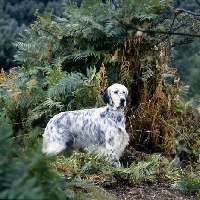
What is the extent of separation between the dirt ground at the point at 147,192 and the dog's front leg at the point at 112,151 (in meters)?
1.03

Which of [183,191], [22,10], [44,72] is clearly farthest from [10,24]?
[183,191]

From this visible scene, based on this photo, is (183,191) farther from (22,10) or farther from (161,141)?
(22,10)

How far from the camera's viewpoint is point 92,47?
7.61m

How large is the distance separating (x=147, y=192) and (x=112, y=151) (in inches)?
51.6

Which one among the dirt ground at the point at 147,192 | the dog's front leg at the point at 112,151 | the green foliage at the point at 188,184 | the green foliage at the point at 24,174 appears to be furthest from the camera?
the dog's front leg at the point at 112,151

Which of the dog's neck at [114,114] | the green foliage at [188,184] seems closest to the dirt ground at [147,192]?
the green foliage at [188,184]

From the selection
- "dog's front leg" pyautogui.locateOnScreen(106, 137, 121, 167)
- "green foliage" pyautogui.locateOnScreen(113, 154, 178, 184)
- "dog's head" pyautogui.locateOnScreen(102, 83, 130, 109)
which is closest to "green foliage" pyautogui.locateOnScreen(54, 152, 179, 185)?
"green foliage" pyautogui.locateOnScreen(113, 154, 178, 184)

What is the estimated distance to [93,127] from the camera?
20.8 ft

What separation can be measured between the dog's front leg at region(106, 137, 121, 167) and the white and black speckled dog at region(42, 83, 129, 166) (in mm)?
25

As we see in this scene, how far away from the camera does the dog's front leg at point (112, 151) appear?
20.1 ft

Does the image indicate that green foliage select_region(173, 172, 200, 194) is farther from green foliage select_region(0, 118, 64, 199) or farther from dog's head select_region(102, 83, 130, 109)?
green foliage select_region(0, 118, 64, 199)

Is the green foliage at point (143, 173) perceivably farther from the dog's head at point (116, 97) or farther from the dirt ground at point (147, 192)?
the dog's head at point (116, 97)

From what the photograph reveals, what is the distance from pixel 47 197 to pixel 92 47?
5.89 meters

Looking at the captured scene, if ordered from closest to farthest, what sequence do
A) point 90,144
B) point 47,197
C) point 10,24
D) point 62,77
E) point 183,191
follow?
1. point 47,197
2. point 183,191
3. point 90,144
4. point 62,77
5. point 10,24
